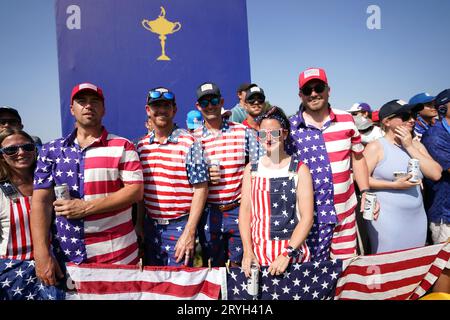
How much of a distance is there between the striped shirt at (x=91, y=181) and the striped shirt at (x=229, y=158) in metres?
0.81

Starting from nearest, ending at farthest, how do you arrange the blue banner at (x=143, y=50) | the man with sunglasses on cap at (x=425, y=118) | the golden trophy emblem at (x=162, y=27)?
the man with sunglasses on cap at (x=425, y=118), the blue banner at (x=143, y=50), the golden trophy emblem at (x=162, y=27)

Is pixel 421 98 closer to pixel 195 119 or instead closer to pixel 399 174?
pixel 399 174

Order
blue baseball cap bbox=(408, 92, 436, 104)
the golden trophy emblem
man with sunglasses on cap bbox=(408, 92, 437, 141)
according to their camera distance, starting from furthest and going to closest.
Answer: the golden trophy emblem
man with sunglasses on cap bbox=(408, 92, 437, 141)
blue baseball cap bbox=(408, 92, 436, 104)

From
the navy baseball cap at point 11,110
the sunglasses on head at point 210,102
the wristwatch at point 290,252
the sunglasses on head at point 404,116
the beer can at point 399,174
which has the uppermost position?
the navy baseball cap at point 11,110

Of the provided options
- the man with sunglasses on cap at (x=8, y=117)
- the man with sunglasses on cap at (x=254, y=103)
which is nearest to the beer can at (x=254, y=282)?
the man with sunglasses on cap at (x=254, y=103)

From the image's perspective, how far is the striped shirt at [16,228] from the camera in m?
2.16

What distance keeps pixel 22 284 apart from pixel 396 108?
12.4 feet

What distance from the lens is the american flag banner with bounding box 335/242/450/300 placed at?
2338 mm

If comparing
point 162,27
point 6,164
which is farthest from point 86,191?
point 162,27

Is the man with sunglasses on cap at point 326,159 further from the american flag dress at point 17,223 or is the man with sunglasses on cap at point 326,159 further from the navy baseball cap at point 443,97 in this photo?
the american flag dress at point 17,223

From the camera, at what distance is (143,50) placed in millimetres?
6184

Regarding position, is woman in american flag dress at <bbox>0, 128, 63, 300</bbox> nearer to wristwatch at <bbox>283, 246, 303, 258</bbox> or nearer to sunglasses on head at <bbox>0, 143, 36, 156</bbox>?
sunglasses on head at <bbox>0, 143, 36, 156</bbox>

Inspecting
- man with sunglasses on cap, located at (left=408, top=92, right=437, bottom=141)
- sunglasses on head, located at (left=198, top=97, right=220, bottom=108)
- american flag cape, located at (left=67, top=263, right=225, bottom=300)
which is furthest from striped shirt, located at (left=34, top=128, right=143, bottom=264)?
man with sunglasses on cap, located at (left=408, top=92, right=437, bottom=141)

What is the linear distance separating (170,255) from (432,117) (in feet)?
15.0
